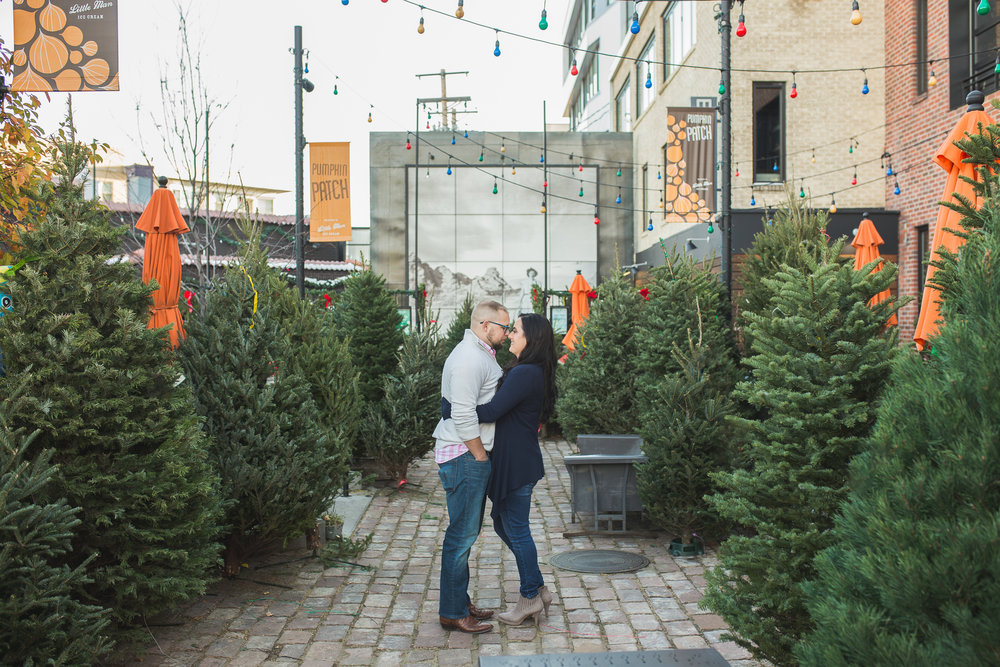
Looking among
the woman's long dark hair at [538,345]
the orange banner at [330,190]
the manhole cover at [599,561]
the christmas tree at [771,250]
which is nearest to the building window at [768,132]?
the christmas tree at [771,250]

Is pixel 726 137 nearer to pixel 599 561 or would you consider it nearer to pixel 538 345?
pixel 599 561

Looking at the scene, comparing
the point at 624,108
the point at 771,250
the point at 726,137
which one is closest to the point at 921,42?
the point at 726,137

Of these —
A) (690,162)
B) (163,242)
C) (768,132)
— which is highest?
(768,132)

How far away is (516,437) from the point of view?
16.6 ft

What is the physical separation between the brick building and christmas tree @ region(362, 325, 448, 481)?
30.5 ft

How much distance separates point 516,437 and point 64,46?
5238 mm

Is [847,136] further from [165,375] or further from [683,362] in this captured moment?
[165,375]

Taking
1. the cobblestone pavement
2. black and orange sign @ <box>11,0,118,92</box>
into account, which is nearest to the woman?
the cobblestone pavement

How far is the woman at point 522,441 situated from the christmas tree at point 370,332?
649cm

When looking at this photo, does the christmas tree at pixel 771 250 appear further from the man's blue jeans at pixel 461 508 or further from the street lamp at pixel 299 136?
the street lamp at pixel 299 136

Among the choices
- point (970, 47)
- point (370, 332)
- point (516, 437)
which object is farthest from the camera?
point (970, 47)

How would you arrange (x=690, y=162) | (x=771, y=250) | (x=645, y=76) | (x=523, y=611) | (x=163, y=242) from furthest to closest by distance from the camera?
(x=645, y=76) → (x=690, y=162) → (x=771, y=250) → (x=163, y=242) → (x=523, y=611)

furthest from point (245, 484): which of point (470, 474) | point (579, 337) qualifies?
point (579, 337)

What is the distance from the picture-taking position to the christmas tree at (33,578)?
3.38 metres
